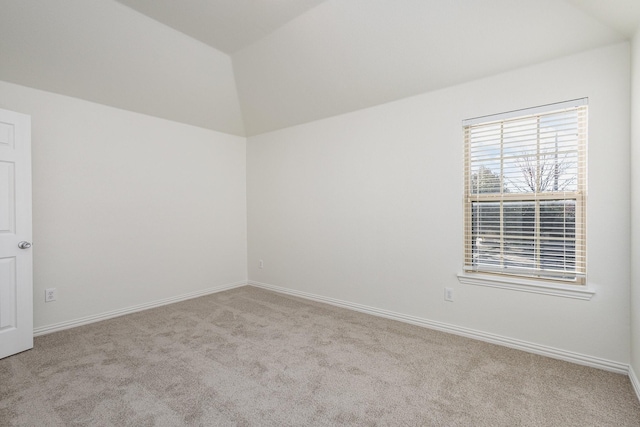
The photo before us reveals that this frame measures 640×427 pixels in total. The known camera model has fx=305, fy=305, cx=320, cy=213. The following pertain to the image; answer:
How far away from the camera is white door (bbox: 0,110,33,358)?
8.12ft

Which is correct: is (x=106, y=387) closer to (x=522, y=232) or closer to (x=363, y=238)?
(x=363, y=238)

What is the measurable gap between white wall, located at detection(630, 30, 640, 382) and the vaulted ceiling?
0.30m

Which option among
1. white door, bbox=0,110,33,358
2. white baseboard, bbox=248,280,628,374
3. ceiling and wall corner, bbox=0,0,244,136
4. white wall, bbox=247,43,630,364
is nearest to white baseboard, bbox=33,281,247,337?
white door, bbox=0,110,33,358

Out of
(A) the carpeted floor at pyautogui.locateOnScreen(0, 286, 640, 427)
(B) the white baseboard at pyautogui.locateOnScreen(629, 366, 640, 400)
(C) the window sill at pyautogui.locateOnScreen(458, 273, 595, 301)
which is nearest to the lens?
(A) the carpeted floor at pyautogui.locateOnScreen(0, 286, 640, 427)

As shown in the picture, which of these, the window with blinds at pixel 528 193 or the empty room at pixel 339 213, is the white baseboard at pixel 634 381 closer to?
the empty room at pixel 339 213

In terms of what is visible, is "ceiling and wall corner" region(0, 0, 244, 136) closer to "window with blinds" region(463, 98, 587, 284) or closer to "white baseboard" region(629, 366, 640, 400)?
"window with blinds" region(463, 98, 587, 284)

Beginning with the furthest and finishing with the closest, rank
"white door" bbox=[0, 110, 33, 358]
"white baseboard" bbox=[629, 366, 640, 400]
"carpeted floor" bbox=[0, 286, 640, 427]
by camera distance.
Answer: "white door" bbox=[0, 110, 33, 358], "white baseboard" bbox=[629, 366, 640, 400], "carpeted floor" bbox=[0, 286, 640, 427]

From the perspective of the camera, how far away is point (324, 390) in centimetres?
200

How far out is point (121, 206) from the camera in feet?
11.4

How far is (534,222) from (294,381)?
230 cm

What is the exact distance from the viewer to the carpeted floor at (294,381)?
175 centimetres

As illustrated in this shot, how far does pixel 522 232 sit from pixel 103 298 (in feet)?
14.0

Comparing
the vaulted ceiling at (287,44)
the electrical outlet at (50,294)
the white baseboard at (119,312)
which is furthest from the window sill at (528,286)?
the electrical outlet at (50,294)

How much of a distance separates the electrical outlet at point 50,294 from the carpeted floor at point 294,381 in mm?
342
